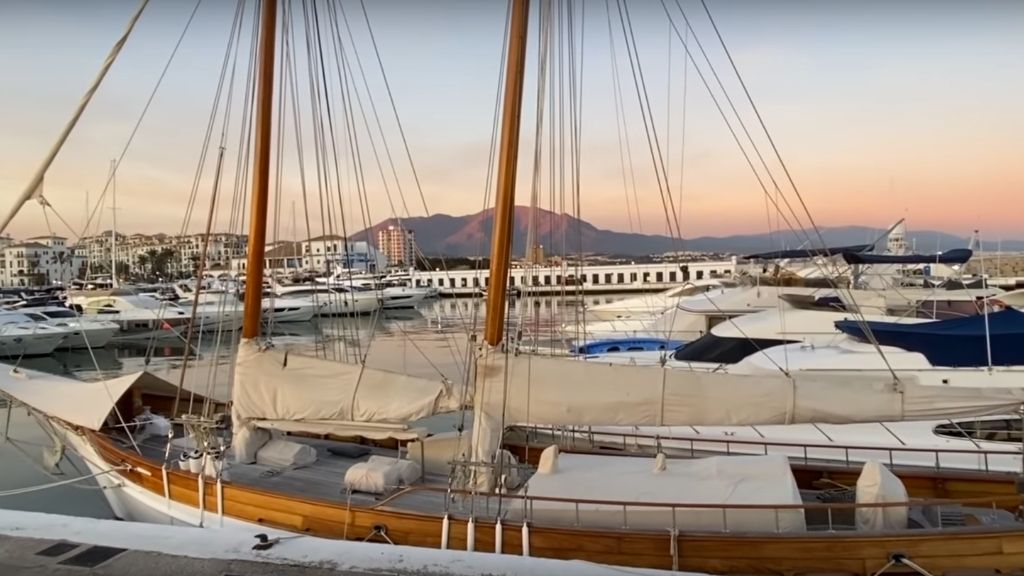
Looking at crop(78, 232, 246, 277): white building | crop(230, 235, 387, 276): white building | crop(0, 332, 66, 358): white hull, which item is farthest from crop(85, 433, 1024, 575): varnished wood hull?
crop(78, 232, 246, 277): white building

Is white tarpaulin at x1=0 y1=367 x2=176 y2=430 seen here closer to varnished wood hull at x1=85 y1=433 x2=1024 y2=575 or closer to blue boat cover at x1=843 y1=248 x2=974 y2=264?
varnished wood hull at x1=85 y1=433 x2=1024 y2=575

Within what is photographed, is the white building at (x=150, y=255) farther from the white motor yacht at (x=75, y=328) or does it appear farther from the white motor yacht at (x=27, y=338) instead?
the white motor yacht at (x=27, y=338)

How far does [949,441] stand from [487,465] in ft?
24.9

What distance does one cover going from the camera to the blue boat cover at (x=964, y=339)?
10.7 metres

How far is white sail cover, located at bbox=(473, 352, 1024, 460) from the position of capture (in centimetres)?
615

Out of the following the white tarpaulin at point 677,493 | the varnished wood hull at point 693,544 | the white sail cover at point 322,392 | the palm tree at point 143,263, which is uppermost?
the palm tree at point 143,263

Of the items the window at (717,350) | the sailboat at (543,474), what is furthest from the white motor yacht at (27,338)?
the window at (717,350)

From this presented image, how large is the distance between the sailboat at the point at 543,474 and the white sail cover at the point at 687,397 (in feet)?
0.06

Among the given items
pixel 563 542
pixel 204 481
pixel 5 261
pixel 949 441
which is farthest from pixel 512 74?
pixel 5 261

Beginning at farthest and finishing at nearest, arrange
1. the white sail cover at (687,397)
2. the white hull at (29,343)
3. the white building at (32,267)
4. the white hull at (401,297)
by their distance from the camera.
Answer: the white building at (32,267) → the white hull at (401,297) → the white hull at (29,343) → the white sail cover at (687,397)

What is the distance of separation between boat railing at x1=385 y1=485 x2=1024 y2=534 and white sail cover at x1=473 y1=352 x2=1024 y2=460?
2.70 ft

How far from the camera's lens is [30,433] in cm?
1562

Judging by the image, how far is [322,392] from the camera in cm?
747

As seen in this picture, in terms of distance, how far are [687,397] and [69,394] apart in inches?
324
